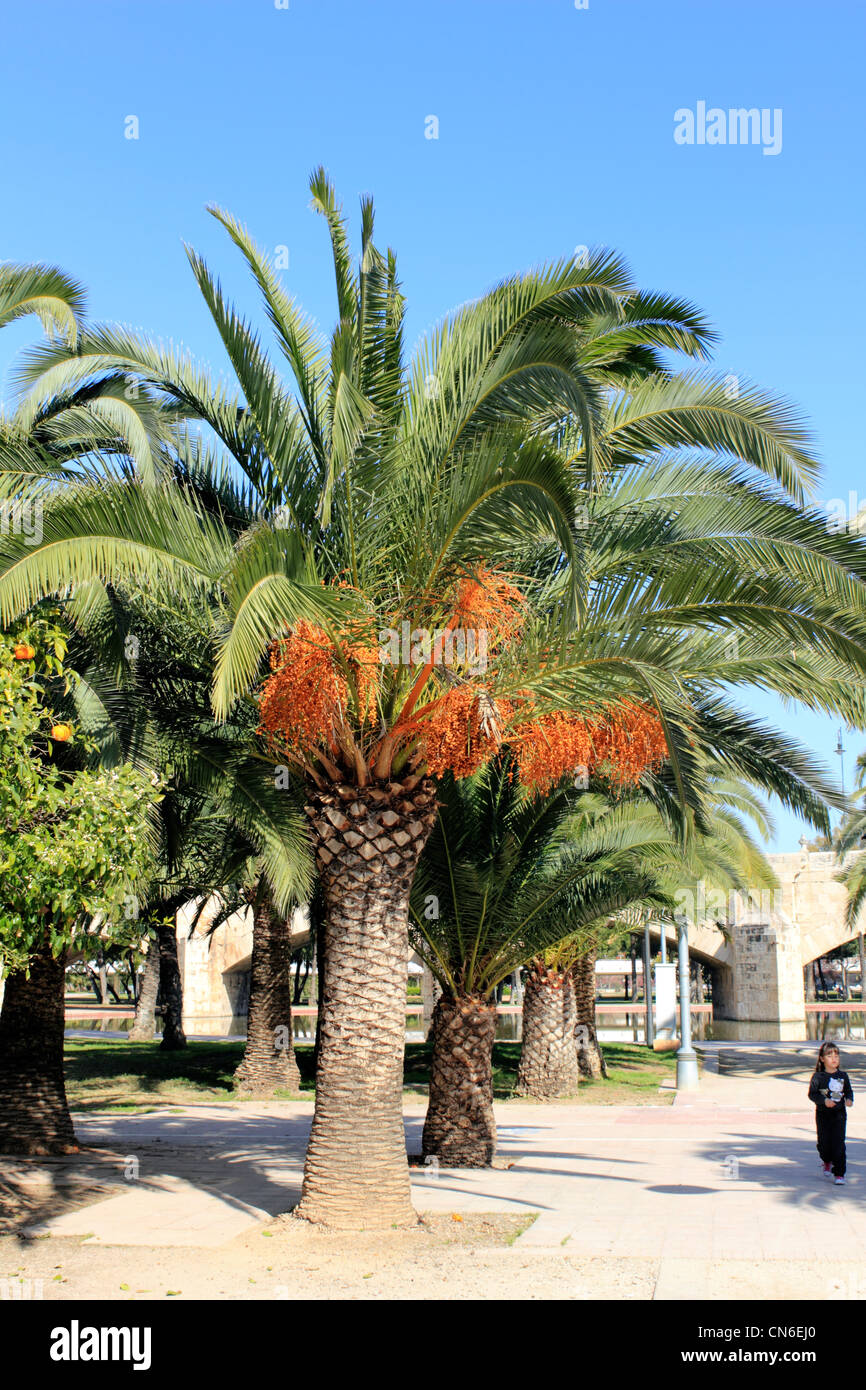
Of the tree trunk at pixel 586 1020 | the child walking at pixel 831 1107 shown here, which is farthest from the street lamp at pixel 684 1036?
the child walking at pixel 831 1107

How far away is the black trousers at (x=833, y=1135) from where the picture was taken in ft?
35.1

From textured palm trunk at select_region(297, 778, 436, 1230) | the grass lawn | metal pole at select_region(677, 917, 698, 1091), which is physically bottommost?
the grass lawn

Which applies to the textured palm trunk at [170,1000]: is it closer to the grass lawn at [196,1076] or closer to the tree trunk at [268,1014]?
the grass lawn at [196,1076]

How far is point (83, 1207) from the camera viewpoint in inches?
391

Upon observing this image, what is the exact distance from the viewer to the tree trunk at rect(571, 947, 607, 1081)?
22.0 metres

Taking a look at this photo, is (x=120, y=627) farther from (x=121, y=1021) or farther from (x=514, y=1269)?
(x=121, y=1021)

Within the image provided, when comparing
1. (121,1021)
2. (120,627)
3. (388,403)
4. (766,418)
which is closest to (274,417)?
(388,403)

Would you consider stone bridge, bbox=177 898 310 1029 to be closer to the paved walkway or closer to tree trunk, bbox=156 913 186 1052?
tree trunk, bbox=156 913 186 1052

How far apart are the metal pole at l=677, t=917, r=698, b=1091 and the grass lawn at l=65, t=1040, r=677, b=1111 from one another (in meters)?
0.59

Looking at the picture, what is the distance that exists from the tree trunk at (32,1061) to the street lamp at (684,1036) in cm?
1225

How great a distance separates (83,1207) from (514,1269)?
4.23 metres

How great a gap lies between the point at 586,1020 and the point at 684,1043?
6.89 feet
